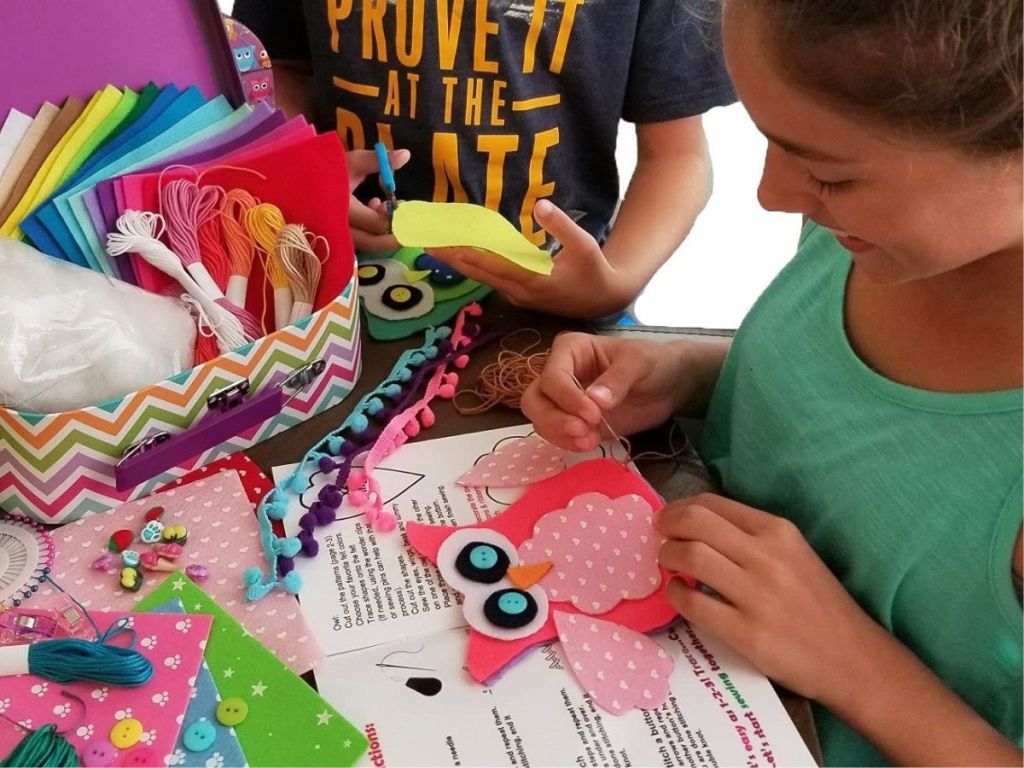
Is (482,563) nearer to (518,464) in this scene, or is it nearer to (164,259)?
(518,464)

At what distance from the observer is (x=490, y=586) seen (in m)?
0.58

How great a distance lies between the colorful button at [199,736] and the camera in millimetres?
494

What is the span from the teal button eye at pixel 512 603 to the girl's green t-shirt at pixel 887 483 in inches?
8.1

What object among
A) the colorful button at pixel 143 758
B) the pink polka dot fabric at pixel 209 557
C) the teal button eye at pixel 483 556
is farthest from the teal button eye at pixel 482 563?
the colorful button at pixel 143 758

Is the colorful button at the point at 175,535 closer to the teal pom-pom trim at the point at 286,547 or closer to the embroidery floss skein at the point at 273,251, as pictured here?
the teal pom-pom trim at the point at 286,547

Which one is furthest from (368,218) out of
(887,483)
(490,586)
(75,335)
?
(887,483)

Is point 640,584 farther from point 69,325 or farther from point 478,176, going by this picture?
point 478,176

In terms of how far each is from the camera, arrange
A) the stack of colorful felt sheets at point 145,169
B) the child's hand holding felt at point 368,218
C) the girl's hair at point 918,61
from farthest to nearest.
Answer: the child's hand holding felt at point 368,218 → the stack of colorful felt sheets at point 145,169 → the girl's hair at point 918,61

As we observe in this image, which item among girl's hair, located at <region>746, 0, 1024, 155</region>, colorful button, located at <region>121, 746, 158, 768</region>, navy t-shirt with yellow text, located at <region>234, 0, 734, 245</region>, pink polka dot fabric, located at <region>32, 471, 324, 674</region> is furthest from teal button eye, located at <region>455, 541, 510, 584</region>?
navy t-shirt with yellow text, located at <region>234, 0, 734, 245</region>

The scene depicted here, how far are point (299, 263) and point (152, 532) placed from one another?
24 centimetres

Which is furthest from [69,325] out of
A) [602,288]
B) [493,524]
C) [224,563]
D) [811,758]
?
[811,758]

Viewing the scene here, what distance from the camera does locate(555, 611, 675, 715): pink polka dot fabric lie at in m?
0.52

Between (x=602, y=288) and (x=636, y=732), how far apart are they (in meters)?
0.40

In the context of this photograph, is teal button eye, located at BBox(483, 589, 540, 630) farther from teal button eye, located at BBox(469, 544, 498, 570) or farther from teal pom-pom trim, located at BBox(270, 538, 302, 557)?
teal pom-pom trim, located at BBox(270, 538, 302, 557)
